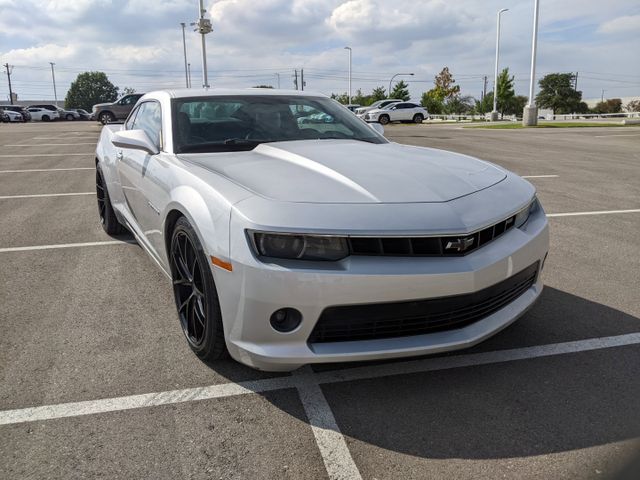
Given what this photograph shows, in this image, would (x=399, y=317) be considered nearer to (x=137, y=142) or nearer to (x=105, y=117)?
(x=137, y=142)

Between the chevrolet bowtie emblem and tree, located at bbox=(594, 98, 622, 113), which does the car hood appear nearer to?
the chevrolet bowtie emblem

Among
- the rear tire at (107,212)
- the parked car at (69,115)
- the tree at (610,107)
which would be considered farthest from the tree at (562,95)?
the rear tire at (107,212)

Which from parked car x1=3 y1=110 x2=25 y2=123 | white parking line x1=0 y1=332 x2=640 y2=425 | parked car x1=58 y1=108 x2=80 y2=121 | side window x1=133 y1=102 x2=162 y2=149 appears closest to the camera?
white parking line x1=0 y1=332 x2=640 y2=425

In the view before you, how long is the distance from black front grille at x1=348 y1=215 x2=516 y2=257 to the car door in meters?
1.36

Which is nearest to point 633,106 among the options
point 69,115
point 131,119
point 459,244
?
point 69,115

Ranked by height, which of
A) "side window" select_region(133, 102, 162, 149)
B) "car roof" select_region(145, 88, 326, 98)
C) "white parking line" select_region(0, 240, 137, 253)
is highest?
"car roof" select_region(145, 88, 326, 98)

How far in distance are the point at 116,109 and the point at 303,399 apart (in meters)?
29.6

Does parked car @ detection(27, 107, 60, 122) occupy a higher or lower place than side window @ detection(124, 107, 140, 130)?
higher

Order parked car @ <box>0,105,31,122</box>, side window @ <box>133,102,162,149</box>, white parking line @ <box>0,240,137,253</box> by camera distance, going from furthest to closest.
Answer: parked car @ <box>0,105,31,122</box> → white parking line @ <box>0,240,137,253</box> → side window @ <box>133,102,162,149</box>

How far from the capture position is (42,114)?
5538cm

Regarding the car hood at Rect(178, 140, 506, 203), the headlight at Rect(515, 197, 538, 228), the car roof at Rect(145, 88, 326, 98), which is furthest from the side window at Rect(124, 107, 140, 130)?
the headlight at Rect(515, 197, 538, 228)

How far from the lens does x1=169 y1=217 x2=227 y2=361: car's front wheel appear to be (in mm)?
2541

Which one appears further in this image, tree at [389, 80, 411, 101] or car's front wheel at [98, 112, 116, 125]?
tree at [389, 80, 411, 101]

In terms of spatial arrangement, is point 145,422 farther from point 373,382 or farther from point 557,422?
point 557,422
